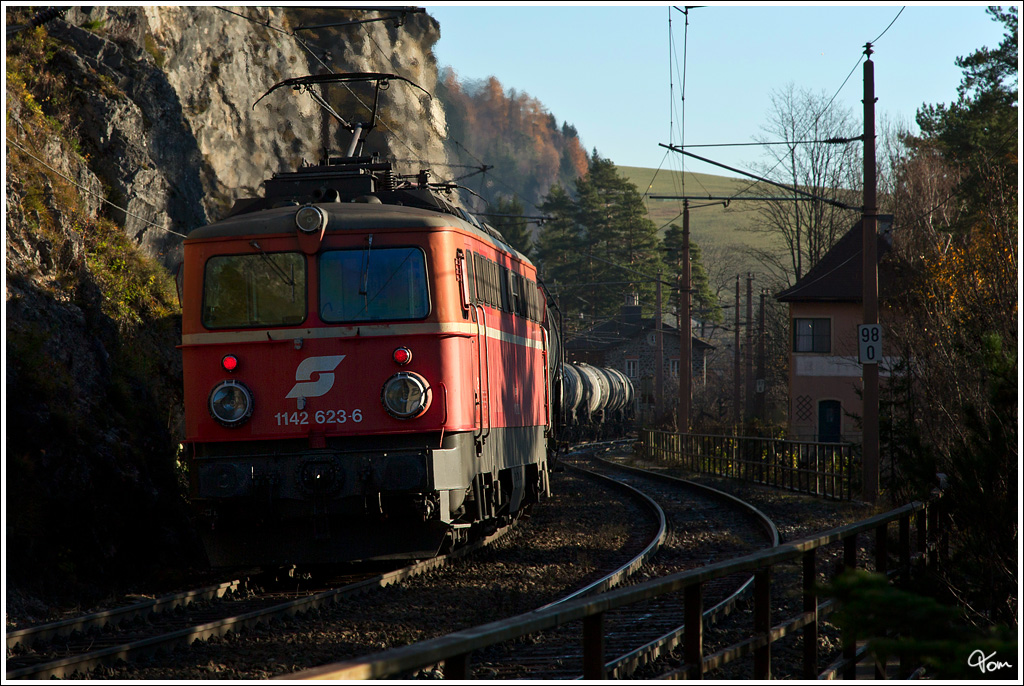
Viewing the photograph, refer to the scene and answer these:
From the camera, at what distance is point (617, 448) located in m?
41.8

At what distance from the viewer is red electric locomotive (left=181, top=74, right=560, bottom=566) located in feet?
29.6

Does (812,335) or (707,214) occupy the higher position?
(707,214)

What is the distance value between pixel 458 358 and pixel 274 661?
3.52 metres

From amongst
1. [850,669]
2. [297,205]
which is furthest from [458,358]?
[850,669]

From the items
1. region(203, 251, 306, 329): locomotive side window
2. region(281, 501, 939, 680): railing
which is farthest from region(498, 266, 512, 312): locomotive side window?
region(281, 501, 939, 680): railing

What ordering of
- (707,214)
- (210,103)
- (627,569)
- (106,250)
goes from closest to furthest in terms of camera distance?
(627,569) < (106,250) < (210,103) < (707,214)

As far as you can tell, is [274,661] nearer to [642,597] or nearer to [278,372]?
[278,372]

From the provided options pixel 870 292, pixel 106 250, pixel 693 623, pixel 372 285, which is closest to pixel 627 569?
pixel 372 285

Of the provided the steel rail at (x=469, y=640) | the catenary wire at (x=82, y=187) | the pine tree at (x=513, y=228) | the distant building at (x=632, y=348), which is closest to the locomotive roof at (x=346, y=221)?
the steel rail at (x=469, y=640)

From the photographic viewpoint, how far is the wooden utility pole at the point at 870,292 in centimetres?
1695

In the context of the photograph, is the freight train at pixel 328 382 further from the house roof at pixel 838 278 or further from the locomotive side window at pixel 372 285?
the house roof at pixel 838 278

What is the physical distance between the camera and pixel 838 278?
131 feet

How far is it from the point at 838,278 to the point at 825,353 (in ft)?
10.0

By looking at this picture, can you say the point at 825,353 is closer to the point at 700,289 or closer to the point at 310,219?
the point at 310,219
